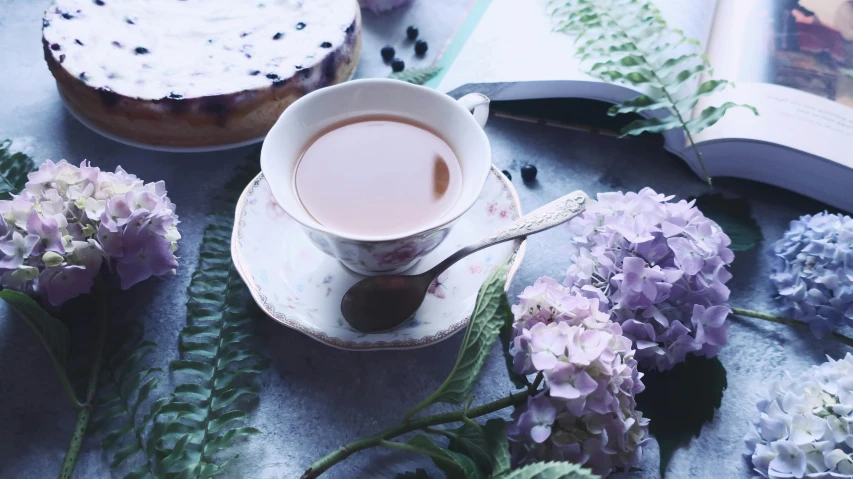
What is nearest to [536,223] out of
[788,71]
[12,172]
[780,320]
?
[780,320]

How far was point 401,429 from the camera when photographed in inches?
29.2

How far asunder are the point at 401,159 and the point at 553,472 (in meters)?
0.54

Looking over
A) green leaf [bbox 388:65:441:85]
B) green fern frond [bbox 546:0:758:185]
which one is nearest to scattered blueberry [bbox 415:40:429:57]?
green leaf [bbox 388:65:441:85]

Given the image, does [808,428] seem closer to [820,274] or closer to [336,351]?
[820,274]

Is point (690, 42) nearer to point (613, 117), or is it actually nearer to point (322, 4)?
point (613, 117)

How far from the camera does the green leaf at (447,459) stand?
2.14 feet

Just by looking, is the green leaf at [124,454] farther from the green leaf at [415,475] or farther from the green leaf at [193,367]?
the green leaf at [415,475]

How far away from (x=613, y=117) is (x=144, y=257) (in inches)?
33.1

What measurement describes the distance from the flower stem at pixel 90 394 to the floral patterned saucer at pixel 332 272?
185 mm

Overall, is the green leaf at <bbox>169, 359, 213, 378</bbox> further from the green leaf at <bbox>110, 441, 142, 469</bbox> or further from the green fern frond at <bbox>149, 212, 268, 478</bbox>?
the green leaf at <bbox>110, 441, 142, 469</bbox>

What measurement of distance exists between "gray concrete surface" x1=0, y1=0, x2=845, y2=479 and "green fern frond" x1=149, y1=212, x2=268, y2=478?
0.03 meters

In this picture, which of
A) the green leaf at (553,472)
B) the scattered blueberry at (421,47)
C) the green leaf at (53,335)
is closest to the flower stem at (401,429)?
the green leaf at (553,472)

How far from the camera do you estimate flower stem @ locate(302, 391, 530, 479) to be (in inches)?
28.4

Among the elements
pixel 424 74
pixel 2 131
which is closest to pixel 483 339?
pixel 424 74
